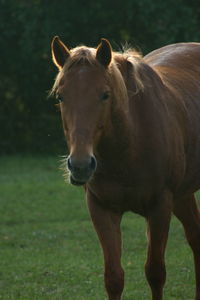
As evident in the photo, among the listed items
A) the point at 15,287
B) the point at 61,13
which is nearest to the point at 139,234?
the point at 15,287

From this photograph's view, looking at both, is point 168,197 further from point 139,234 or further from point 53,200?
point 53,200

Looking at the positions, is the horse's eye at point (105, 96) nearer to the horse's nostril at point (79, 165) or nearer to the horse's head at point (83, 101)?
the horse's head at point (83, 101)

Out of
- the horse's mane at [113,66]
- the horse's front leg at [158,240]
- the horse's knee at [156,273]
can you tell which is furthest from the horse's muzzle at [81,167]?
the horse's knee at [156,273]

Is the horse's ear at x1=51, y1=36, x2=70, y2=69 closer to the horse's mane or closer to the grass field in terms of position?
the horse's mane

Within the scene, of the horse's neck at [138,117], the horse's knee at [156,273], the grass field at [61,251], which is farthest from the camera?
the grass field at [61,251]

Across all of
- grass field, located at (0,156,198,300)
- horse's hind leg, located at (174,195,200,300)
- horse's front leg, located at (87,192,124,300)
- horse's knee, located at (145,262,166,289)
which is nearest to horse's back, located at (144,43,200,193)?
horse's hind leg, located at (174,195,200,300)

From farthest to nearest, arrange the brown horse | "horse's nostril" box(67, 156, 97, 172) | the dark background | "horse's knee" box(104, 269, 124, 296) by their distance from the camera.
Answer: the dark background
"horse's knee" box(104, 269, 124, 296)
the brown horse
"horse's nostril" box(67, 156, 97, 172)

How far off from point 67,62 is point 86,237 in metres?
5.05

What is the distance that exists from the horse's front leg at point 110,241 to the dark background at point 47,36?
1327 centimetres

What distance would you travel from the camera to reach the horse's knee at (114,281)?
5672 millimetres

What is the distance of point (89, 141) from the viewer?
187 inches

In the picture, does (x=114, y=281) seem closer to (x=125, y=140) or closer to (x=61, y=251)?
(x=125, y=140)

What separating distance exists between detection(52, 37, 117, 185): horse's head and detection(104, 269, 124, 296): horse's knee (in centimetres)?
112

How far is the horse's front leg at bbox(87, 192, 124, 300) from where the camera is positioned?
5621 millimetres
